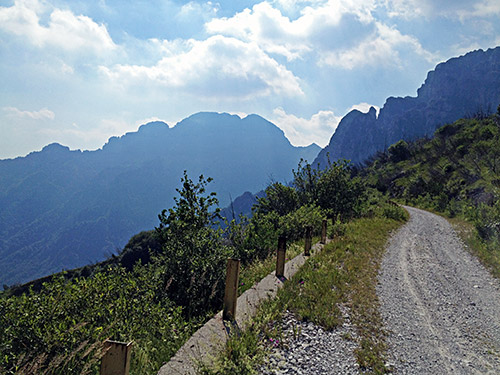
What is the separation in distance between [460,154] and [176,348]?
61292 millimetres

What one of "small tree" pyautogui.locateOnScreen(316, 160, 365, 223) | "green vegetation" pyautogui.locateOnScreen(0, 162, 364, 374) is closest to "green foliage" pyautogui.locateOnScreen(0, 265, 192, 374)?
"green vegetation" pyautogui.locateOnScreen(0, 162, 364, 374)

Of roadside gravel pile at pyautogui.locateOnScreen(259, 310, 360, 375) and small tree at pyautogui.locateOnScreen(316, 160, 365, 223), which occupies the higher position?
small tree at pyautogui.locateOnScreen(316, 160, 365, 223)

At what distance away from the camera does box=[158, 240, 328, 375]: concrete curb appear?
3.99 metres

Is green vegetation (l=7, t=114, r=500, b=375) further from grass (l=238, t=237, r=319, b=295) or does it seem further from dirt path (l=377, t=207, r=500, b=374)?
dirt path (l=377, t=207, r=500, b=374)

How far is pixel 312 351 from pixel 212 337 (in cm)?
164

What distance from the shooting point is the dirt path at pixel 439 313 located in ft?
15.6

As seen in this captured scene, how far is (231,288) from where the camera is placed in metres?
5.36

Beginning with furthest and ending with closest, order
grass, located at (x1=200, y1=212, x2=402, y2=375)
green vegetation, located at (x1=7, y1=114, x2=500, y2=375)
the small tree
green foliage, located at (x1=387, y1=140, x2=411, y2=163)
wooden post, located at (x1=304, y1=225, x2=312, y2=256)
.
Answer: green foliage, located at (x1=387, y1=140, x2=411, y2=163)
the small tree
wooden post, located at (x1=304, y1=225, x2=312, y2=256)
grass, located at (x1=200, y1=212, x2=402, y2=375)
green vegetation, located at (x1=7, y1=114, x2=500, y2=375)

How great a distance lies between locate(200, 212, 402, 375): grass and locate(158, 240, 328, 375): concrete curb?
194 millimetres

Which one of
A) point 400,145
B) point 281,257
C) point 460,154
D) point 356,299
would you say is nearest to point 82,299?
point 281,257

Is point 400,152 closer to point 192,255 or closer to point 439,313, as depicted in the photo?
point 439,313

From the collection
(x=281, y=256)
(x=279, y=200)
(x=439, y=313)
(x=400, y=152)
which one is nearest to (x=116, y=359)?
(x=281, y=256)

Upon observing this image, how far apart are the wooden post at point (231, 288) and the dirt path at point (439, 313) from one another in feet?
8.83

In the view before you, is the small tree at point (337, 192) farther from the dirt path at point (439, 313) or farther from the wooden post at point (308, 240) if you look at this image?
the wooden post at point (308, 240)
